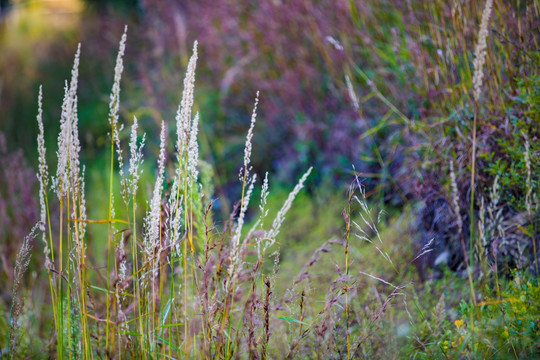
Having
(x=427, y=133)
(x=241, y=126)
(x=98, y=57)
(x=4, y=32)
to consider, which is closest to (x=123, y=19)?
(x=98, y=57)

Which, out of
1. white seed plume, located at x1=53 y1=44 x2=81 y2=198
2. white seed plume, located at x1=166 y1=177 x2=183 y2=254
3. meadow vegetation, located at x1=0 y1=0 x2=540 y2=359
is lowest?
meadow vegetation, located at x1=0 y1=0 x2=540 y2=359

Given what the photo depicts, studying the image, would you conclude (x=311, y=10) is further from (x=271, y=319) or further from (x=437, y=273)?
(x=271, y=319)

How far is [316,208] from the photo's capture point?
10.7 feet

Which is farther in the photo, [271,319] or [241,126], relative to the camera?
[241,126]

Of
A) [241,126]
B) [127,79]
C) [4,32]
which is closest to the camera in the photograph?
[241,126]

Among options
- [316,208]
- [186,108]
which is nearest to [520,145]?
[186,108]

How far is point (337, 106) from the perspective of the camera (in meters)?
3.66

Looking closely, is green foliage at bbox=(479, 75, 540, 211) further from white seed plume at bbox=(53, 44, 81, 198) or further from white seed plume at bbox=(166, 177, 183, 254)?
white seed plume at bbox=(53, 44, 81, 198)

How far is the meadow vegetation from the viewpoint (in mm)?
1357

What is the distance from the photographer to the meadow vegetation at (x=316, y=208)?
136cm

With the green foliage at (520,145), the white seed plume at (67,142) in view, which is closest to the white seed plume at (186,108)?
the white seed plume at (67,142)

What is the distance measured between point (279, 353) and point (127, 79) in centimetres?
506

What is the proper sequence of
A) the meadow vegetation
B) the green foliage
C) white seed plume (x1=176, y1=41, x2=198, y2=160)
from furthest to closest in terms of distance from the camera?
the green foliage → the meadow vegetation → white seed plume (x1=176, y1=41, x2=198, y2=160)

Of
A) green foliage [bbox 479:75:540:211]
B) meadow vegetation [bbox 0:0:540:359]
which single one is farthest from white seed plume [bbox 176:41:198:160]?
green foliage [bbox 479:75:540:211]
